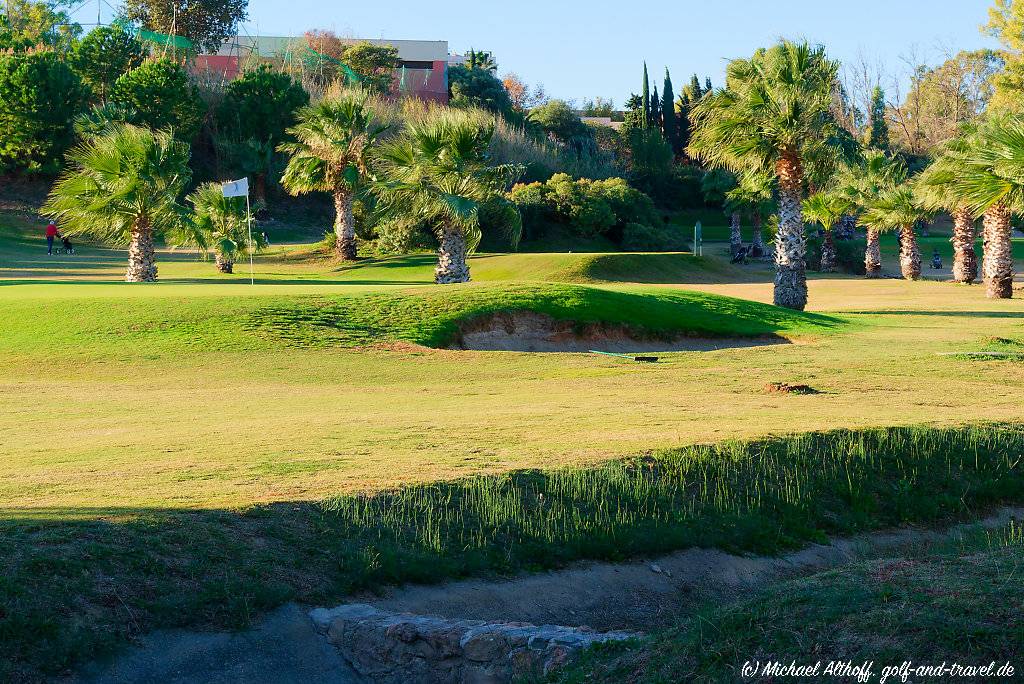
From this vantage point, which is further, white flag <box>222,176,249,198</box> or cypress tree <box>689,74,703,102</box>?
cypress tree <box>689,74,703,102</box>

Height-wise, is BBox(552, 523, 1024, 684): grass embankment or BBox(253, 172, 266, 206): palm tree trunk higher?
BBox(253, 172, 266, 206): palm tree trunk

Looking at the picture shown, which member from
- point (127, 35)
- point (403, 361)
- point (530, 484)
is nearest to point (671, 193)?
point (127, 35)

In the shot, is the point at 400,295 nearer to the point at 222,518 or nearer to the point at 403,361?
the point at 403,361

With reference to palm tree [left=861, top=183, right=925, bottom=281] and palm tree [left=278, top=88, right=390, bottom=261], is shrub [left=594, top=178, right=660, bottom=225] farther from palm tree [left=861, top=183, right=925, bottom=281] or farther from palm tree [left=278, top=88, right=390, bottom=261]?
palm tree [left=278, top=88, right=390, bottom=261]

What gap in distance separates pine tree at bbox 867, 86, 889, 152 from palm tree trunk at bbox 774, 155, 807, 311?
64.0 meters

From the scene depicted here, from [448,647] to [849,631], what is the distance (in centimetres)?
256

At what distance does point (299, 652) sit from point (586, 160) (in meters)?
69.8

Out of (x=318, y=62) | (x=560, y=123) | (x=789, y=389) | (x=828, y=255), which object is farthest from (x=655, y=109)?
(x=789, y=389)

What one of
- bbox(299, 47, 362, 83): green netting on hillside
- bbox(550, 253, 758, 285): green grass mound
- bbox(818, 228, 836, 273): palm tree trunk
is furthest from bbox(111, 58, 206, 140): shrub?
bbox(818, 228, 836, 273): palm tree trunk

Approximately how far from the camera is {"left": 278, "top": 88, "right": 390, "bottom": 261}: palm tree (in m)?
46.6

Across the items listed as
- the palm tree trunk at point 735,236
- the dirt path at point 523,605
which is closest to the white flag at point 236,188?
the dirt path at point 523,605

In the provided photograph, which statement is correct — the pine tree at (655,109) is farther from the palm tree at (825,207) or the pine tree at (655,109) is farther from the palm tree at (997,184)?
the palm tree at (997,184)

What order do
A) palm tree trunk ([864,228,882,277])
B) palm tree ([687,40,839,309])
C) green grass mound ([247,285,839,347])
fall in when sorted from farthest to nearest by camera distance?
palm tree trunk ([864,228,882,277]), palm tree ([687,40,839,309]), green grass mound ([247,285,839,347])

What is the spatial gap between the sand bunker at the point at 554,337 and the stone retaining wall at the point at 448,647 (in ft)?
49.2
